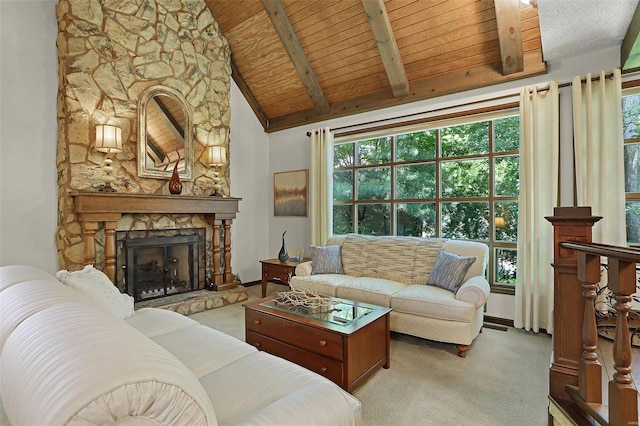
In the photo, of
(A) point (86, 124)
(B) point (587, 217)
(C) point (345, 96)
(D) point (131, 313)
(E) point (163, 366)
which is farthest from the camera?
(C) point (345, 96)

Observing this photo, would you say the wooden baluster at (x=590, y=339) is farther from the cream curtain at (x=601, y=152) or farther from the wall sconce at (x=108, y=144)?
the wall sconce at (x=108, y=144)

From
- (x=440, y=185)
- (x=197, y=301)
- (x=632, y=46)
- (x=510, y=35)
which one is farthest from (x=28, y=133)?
(x=632, y=46)

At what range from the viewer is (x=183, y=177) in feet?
14.0

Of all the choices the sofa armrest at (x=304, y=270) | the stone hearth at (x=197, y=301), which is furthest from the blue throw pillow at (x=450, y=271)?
the stone hearth at (x=197, y=301)

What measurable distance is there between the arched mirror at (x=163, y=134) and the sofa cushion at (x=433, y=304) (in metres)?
3.16

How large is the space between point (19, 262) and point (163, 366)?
144 inches

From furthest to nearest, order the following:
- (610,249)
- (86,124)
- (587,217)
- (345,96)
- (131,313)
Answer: (345,96) < (86,124) < (131,313) < (587,217) < (610,249)

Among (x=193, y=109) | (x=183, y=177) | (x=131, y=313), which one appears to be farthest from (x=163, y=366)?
(x=193, y=109)

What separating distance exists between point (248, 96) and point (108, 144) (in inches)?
99.3

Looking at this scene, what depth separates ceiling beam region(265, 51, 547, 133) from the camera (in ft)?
10.7

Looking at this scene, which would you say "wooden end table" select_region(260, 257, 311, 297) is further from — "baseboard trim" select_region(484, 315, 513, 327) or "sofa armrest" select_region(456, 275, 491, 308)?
"baseboard trim" select_region(484, 315, 513, 327)

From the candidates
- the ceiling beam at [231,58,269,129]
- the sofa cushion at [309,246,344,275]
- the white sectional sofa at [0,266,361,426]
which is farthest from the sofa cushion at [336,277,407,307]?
the ceiling beam at [231,58,269,129]

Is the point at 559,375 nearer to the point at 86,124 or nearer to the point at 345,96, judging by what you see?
the point at 345,96

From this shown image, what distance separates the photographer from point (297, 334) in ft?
7.50
